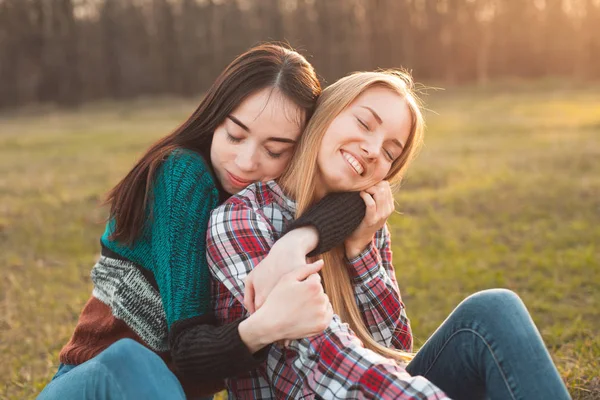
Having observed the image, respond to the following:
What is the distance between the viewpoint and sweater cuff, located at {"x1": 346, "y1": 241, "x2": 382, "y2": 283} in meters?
2.59

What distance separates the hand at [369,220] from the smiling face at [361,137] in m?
0.08

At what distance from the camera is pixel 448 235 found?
6840 millimetres

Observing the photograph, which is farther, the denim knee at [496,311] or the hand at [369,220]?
the hand at [369,220]

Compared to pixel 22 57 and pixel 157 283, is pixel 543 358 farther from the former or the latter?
pixel 22 57

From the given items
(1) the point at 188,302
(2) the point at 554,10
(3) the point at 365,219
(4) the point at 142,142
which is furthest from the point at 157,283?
(2) the point at 554,10

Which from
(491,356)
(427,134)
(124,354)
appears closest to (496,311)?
(491,356)

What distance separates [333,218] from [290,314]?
1.71 feet

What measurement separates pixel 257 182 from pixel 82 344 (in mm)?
872

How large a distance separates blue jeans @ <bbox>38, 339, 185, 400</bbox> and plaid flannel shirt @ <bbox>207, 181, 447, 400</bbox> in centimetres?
35

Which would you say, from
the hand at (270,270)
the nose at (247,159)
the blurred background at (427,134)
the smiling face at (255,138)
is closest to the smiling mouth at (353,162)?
the smiling face at (255,138)

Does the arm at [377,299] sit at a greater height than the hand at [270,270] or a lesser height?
lesser

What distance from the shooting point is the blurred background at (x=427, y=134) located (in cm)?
514

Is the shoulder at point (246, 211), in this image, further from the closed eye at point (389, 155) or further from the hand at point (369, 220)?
the closed eye at point (389, 155)

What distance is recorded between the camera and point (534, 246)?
6.31 meters
